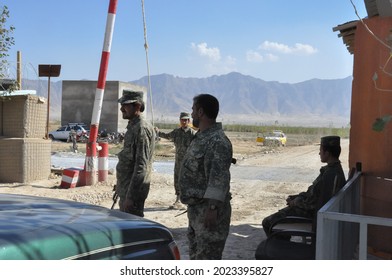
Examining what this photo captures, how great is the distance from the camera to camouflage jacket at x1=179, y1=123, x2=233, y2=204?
11.6 ft

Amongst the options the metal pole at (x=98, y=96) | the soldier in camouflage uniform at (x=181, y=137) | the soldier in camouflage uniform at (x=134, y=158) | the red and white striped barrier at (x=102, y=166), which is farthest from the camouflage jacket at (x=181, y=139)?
the soldier in camouflage uniform at (x=134, y=158)

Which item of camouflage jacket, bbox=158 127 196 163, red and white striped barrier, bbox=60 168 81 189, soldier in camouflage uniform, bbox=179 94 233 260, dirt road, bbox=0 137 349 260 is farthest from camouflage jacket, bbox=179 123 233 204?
red and white striped barrier, bbox=60 168 81 189

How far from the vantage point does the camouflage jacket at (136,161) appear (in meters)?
4.70

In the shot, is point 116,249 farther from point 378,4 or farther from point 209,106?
point 378,4

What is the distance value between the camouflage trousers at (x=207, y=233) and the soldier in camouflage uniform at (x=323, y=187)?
90cm

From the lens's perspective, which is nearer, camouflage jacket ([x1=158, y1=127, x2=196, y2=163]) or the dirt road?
the dirt road

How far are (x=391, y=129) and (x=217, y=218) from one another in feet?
5.68

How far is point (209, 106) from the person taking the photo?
376 centimetres

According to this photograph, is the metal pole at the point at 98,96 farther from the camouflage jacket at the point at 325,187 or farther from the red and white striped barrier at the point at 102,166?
the camouflage jacket at the point at 325,187

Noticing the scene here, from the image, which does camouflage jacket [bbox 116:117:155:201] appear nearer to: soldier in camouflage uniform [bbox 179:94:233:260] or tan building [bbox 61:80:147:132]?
soldier in camouflage uniform [bbox 179:94:233:260]

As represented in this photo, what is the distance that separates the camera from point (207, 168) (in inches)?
143

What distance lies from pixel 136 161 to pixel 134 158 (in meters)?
0.08
